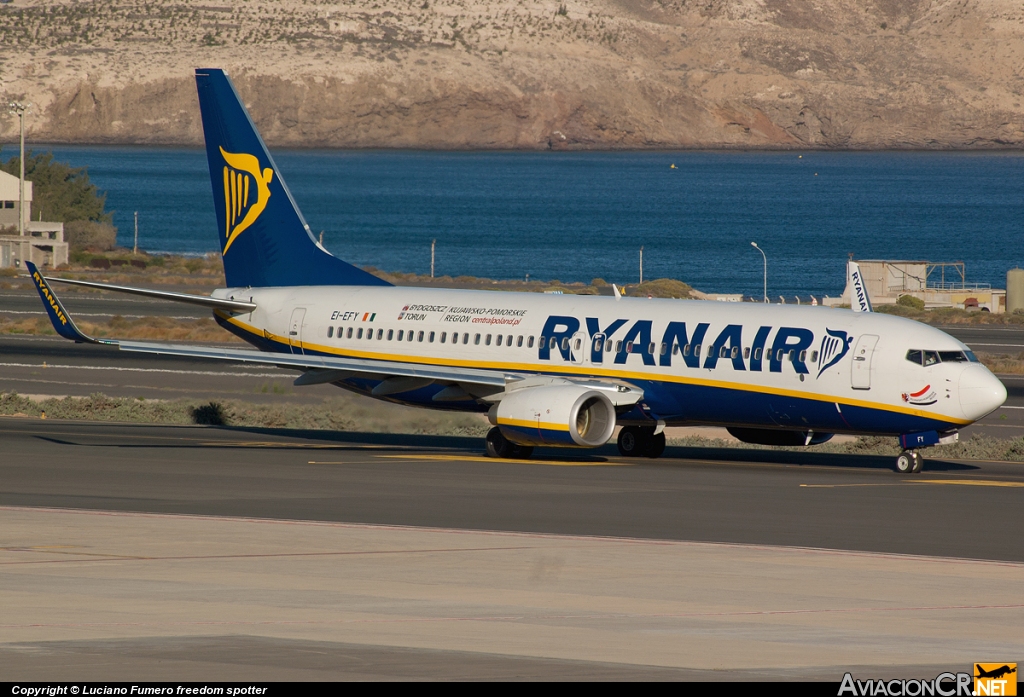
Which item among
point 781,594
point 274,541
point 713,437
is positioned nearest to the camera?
point 781,594

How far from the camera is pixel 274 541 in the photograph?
25.0 m


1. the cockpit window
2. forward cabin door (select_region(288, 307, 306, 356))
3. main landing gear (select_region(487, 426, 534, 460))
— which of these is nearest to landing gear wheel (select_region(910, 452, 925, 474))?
the cockpit window

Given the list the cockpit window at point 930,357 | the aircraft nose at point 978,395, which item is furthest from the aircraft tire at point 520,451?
the aircraft nose at point 978,395

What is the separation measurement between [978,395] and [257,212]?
20838mm

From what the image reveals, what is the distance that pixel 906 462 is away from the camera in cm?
3644

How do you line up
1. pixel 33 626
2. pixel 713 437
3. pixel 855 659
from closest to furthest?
pixel 855 659
pixel 33 626
pixel 713 437

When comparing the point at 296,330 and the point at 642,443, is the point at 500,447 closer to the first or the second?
the point at 642,443

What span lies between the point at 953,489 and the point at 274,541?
48.8 ft

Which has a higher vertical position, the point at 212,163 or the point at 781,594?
the point at 212,163

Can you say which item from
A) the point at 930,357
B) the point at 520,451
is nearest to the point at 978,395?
the point at 930,357

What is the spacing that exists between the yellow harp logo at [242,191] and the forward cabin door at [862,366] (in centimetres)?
1805

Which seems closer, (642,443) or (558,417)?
(558,417)

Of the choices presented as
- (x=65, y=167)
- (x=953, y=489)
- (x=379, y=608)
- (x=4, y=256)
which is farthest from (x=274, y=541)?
(x=65, y=167)

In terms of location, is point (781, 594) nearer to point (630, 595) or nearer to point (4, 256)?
point (630, 595)
